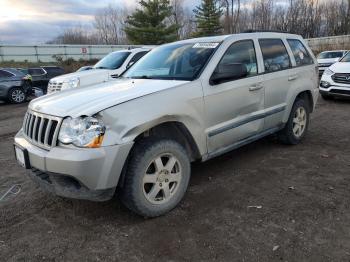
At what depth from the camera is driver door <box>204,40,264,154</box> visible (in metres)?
3.97

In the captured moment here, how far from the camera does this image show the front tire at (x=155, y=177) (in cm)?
326

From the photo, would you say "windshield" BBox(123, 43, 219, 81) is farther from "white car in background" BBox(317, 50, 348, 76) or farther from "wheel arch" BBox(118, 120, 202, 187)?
"white car in background" BBox(317, 50, 348, 76)

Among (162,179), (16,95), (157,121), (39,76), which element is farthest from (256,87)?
(39,76)

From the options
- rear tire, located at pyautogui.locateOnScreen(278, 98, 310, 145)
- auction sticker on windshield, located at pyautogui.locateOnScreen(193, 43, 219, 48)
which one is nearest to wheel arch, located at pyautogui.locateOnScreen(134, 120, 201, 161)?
auction sticker on windshield, located at pyautogui.locateOnScreen(193, 43, 219, 48)

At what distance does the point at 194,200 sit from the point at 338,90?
7366 millimetres

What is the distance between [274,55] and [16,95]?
12882mm

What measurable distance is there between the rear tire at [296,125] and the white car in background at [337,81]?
438cm

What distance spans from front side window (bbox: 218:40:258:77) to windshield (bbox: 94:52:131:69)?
6280 mm

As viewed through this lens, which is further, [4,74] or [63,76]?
[4,74]

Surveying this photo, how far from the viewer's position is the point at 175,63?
14.4ft

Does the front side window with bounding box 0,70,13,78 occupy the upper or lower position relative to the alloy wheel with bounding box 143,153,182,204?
upper

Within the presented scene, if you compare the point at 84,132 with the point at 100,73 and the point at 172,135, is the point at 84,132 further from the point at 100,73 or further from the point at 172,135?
the point at 100,73

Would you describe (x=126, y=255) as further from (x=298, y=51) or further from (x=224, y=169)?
(x=298, y=51)

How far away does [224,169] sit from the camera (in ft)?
15.7
